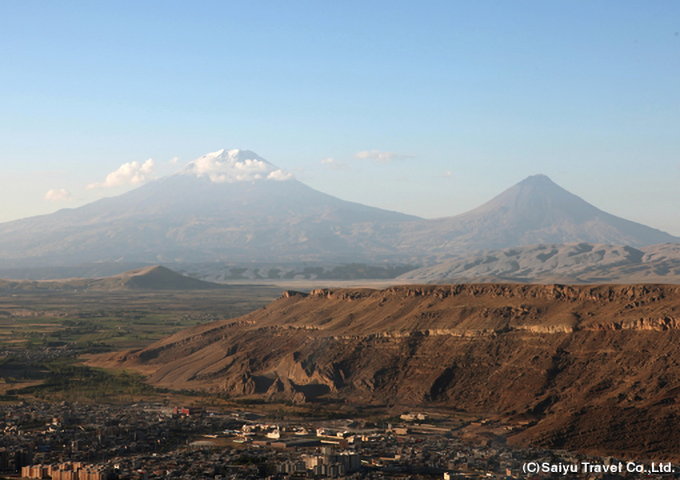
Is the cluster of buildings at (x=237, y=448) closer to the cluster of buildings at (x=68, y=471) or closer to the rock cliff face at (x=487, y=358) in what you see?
the cluster of buildings at (x=68, y=471)

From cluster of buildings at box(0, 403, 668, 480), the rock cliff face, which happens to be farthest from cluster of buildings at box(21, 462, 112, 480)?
the rock cliff face

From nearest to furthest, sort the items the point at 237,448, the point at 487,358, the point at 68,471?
the point at 68,471
the point at 237,448
the point at 487,358

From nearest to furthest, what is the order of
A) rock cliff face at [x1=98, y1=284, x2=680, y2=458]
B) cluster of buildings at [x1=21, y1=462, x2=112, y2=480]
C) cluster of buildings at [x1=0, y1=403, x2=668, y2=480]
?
1. cluster of buildings at [x1=21, y1=462, x2=112, y2=480]
2. cluster of buildings at [x1=0, y1=403, x2=668, y2=480]
3. rock cliff face at [x1=98, y1=284, x2=680, y2=458]

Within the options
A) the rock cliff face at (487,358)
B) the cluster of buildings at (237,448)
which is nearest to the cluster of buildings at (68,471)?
the cluster of buildings at (237,448)

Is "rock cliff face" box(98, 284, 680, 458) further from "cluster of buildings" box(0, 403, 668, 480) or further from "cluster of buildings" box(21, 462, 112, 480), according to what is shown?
"cluster of buildings" box(21, 462, 112, 480)

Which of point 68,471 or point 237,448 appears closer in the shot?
point 68,471

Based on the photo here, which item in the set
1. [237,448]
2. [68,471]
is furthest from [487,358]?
[68,471]

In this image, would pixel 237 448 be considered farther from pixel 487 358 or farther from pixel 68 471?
pixel 487 358

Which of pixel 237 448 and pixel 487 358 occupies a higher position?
pixel 487 358

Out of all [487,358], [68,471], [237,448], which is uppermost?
[487,358]

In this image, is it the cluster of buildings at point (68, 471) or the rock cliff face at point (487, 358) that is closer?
the cluster of buildings at point (68, 471)
